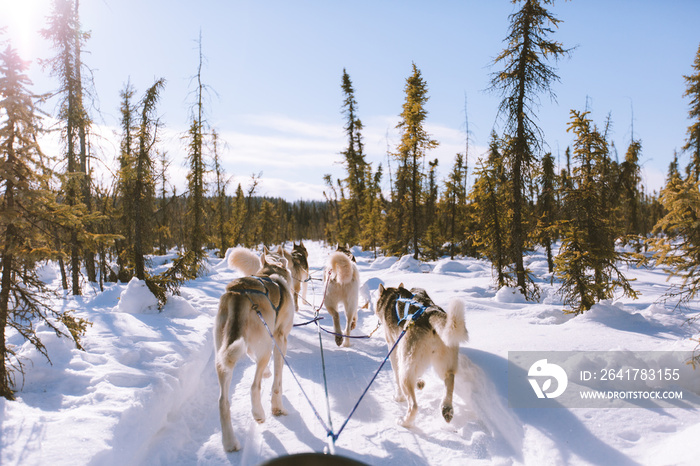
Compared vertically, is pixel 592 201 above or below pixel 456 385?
above

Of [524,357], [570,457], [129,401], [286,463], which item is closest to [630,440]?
[570,457]

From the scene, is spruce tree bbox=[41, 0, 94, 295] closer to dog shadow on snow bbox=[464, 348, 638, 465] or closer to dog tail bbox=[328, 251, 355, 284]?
dog tail bbox=[328, 251, 355, 284]

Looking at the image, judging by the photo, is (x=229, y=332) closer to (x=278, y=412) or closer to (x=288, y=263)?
(x=278, y=412)

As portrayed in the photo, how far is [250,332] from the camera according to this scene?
3930 millimetres

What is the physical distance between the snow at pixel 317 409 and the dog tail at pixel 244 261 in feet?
4.92

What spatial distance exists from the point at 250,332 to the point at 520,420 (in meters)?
3.06

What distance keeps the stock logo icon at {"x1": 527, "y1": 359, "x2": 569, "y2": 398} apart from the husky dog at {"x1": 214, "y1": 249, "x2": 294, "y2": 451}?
10.0ft

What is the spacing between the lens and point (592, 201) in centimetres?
827

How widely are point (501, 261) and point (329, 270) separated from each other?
813 centimetres

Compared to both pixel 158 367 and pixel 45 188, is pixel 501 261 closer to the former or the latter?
pixel 158 367

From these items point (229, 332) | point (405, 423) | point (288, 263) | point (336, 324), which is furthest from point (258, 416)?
point (288, 263)

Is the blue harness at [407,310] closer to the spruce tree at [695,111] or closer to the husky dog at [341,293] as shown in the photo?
the husky dog at [341,293]

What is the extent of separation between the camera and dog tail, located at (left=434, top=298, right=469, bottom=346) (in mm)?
3576

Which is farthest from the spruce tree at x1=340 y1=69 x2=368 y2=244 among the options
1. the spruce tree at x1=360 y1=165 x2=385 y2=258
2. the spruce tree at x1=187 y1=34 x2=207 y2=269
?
the spruce tree at x1=187 y1=34 x2=207 y2=269
